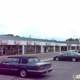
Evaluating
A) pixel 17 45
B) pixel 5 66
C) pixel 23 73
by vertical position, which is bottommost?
pixel 23 73

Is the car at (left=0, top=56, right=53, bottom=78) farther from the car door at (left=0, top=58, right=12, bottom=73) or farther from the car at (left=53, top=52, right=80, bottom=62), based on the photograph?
the car at (left=53, top=52, right=80, bottom=62)

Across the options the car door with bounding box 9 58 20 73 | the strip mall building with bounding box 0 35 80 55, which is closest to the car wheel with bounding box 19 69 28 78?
the car door with bounding box 9 58 20 73

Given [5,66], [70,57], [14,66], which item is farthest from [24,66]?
[70,57]

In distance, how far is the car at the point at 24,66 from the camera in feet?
38.2

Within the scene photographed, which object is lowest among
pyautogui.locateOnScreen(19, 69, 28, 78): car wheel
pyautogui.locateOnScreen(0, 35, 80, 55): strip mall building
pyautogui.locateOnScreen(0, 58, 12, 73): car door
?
pyautogui.locateOnScreen(19, 69, 28, 78): car wheel

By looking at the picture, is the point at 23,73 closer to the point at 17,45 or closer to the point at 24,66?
the point at 24,66

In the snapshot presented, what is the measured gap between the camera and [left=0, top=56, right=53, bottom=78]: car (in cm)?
1164

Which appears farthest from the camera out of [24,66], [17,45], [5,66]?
[17,45]

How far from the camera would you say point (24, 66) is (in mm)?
12016

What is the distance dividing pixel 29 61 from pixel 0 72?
2825 mm

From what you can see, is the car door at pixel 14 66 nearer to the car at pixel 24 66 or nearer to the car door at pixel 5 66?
the car at pixel 24 66

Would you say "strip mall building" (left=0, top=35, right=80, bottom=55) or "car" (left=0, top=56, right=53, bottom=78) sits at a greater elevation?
"strip mall building" (left=0, top=35, right=80, bottom=55)

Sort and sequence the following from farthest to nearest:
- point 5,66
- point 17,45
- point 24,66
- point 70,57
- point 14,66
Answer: point 17,45
point 70,57
point 5,66
point 14,66
point 24,66

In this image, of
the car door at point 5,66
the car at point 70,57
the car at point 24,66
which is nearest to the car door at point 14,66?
the car at point 24,66
